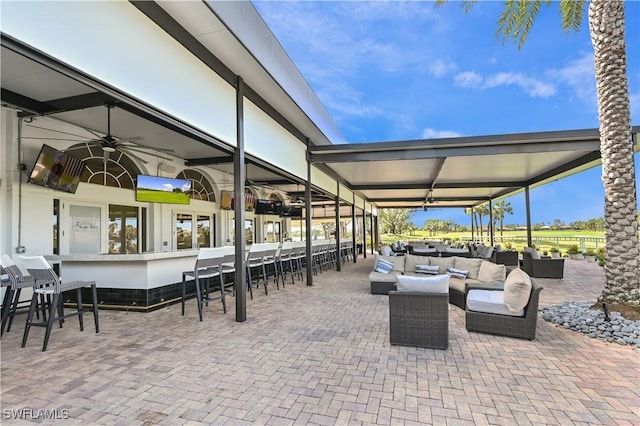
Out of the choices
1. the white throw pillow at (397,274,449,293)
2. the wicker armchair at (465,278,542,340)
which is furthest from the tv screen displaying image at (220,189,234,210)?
the wicker armchair at (465,278,542,340)

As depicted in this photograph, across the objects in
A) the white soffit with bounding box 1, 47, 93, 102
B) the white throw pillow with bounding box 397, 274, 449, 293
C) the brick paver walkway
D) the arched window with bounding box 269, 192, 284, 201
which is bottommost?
the brick paver walkway

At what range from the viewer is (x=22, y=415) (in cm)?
246

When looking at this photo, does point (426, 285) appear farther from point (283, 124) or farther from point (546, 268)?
point (546, 268)

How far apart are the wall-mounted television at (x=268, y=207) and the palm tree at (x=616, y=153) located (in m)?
9.81

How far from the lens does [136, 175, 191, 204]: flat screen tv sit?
24.5 feet

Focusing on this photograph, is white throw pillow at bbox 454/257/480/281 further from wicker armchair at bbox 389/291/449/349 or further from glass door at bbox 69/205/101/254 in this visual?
glass door at bbox 69/205/101/254

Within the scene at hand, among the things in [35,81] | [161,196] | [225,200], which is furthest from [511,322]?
[225,200]

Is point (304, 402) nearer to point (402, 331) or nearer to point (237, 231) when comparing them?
point (402, 331)

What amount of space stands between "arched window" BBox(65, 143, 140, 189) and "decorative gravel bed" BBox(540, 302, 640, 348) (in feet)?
29.1

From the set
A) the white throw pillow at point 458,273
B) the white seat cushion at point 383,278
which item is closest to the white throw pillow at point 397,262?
the white seat cushion at point 383,278

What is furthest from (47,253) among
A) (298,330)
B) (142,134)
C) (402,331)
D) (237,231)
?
(402,331)

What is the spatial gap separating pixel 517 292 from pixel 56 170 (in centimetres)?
764

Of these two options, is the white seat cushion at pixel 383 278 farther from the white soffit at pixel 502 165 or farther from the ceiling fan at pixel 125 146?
the ceiling fan at pixel 125 146

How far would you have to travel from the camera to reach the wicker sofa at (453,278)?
584 cm
